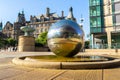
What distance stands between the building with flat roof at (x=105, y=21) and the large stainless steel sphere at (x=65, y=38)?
37.5 m

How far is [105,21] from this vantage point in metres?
51.5

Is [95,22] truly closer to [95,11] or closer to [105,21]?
[105,21]

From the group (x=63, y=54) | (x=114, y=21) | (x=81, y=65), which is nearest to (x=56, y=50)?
(x=63, y=54)

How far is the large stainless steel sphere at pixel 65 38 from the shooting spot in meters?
10.8

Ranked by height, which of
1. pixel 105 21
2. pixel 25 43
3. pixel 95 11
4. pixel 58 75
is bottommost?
pixel 58 75

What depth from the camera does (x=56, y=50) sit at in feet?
36.4

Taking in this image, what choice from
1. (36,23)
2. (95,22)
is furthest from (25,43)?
(36,23)

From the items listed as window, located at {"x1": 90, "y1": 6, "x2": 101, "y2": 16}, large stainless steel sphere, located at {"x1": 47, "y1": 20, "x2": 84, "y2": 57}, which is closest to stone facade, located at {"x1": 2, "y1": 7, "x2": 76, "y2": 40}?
window, located at {"x1": 90, "y1": 6, "x2": 101, "y2": 16}

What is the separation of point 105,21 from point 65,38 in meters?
42.6

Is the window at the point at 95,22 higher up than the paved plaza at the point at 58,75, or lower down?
higher up

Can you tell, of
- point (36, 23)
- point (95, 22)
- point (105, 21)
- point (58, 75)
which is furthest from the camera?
point (36, 23)

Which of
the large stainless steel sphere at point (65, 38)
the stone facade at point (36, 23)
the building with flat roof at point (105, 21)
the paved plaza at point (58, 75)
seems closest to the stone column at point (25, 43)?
the building with flat roof at point (105, 21)

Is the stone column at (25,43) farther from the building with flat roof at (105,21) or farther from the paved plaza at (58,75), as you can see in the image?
the paved plaza at (58,75)

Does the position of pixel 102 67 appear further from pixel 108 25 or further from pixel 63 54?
pixel 108 25
